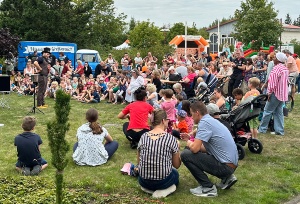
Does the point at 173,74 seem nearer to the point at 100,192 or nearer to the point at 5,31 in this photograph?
the point at 100,192

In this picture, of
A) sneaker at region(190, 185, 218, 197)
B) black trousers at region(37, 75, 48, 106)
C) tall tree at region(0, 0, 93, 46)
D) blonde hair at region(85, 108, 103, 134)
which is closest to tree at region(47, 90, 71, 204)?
sneaker at region(190, 185, 218, 197)

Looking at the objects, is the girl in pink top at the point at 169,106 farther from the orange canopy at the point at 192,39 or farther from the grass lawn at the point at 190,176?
the orange canopy at the point at 192,39

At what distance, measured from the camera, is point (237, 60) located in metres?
14.7

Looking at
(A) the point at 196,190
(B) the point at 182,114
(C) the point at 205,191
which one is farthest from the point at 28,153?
(B) the point at 182,114

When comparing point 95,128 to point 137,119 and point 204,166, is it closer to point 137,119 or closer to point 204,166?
point 137,119

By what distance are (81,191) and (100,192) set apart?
0.28 m

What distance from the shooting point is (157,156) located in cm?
594

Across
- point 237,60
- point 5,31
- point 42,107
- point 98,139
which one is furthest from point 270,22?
point 98,139

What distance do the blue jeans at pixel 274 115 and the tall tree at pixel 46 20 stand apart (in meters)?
33.1

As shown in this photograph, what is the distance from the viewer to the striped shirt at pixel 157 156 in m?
5.95

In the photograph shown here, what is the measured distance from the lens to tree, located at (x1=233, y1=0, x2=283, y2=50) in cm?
4006

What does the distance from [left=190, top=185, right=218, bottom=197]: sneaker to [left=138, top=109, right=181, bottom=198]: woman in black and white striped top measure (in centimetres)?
32

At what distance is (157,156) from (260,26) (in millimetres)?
36481

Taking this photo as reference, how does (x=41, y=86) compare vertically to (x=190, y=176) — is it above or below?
above
